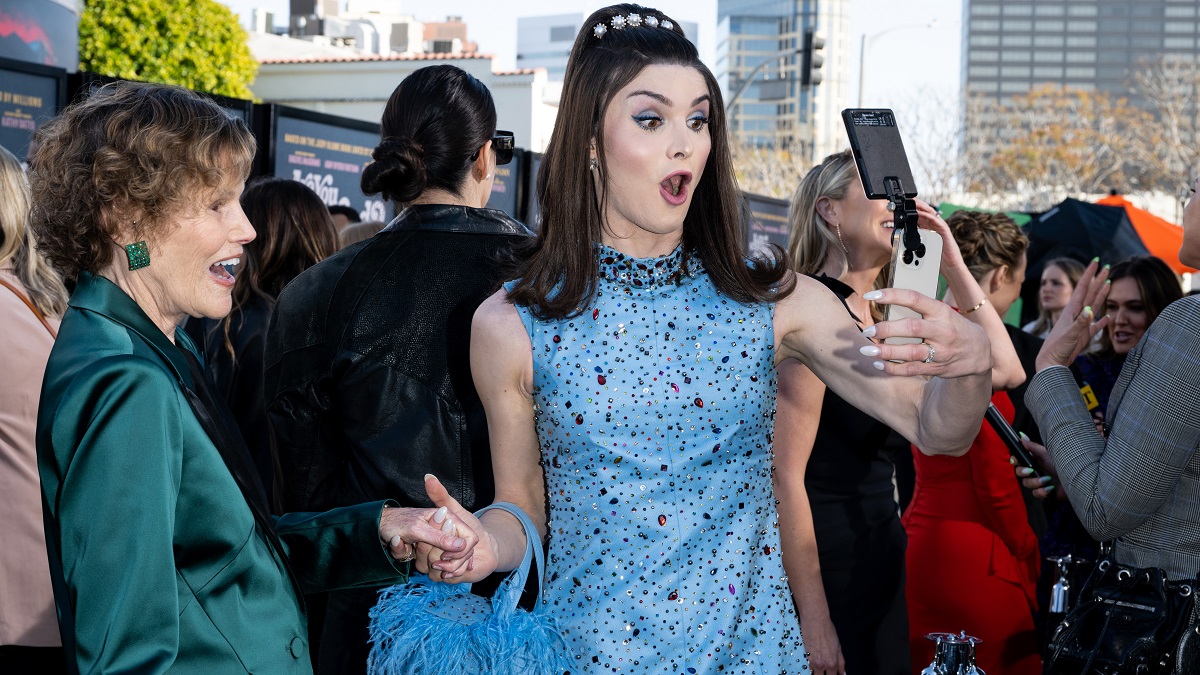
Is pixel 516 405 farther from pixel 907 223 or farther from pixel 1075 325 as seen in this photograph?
pixel 1075 325

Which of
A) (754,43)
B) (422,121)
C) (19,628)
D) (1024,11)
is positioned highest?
(1024,11)

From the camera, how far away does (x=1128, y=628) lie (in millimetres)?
2656

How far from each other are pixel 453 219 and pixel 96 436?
1.53 meters

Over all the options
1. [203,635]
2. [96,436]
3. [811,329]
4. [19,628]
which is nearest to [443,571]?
[203,635]

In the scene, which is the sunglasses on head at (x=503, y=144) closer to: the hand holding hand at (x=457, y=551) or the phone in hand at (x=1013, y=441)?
the hand holding hand at (x=457, y=551)

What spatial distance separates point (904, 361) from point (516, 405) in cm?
84

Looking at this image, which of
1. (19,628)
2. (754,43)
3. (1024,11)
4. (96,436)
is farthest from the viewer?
(1024,11)

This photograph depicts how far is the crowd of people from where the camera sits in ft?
6.18

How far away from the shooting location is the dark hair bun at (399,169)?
10.4 feet

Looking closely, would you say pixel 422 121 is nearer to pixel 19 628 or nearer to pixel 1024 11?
pixel 19 628

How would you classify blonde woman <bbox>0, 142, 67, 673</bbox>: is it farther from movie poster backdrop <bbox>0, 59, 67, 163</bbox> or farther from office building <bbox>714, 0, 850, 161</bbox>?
office building <bbox>714, 0, 850, 161</bbox>

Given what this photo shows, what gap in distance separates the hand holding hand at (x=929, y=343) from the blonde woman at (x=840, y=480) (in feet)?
3.74

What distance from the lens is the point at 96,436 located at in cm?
176

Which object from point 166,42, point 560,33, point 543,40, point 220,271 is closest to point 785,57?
point 560,33
